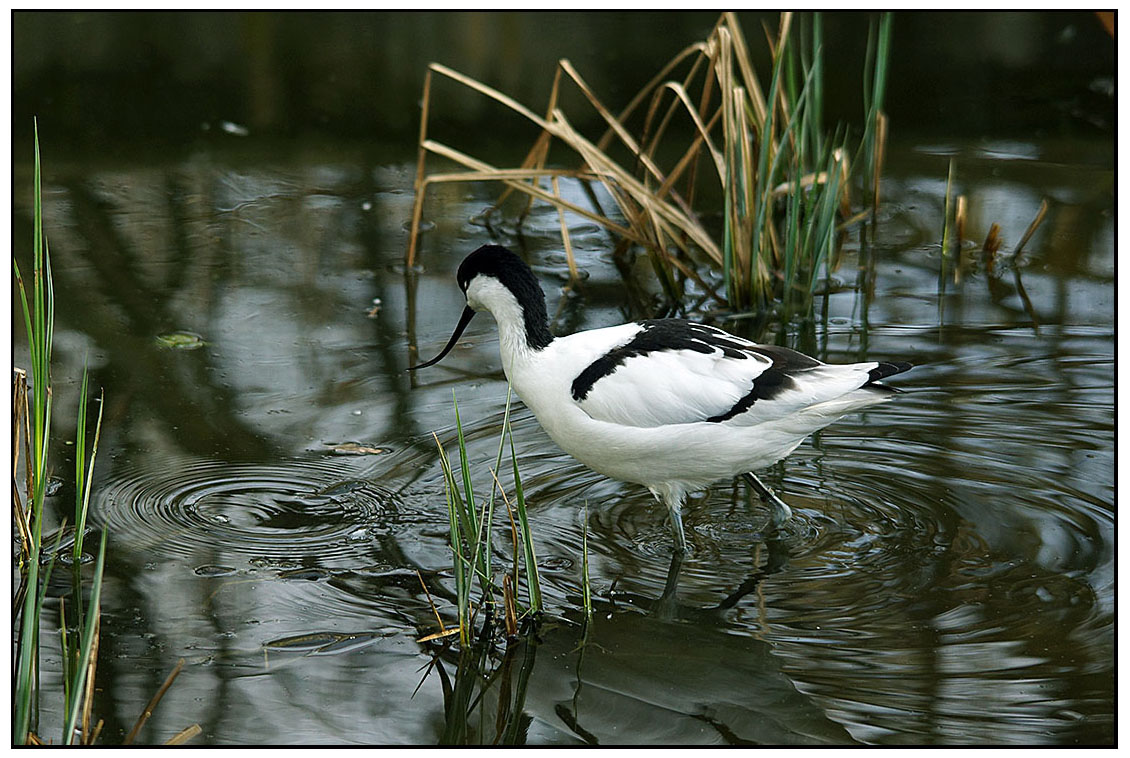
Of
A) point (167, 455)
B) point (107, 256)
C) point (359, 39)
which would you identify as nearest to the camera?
point (167, 455)

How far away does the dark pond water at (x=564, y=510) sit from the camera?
3.76 m

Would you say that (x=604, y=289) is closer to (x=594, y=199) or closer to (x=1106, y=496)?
(x=594, y=199)

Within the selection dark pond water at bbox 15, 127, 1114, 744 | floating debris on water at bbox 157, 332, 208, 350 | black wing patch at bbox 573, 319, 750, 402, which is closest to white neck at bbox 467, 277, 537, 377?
black wing patch at bbox 573, 319, 750, 402

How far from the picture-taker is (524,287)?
4.65 m

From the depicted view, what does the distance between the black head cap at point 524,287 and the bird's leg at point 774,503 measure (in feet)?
3.09

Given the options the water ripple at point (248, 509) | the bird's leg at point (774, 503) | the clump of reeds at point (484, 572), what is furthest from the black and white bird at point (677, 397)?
the water ripple at point (248, 509)

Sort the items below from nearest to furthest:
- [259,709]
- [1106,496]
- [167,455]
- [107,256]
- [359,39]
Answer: [259,709], [1106,496], [167,455], [107,256], [359,39]

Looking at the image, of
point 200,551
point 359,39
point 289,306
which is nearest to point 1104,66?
point 359,39

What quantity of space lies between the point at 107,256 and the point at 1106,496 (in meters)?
5.46

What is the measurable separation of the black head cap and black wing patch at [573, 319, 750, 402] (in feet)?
0.85

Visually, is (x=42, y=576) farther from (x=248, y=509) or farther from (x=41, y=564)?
(x=248, y=509)

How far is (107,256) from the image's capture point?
7355 mm

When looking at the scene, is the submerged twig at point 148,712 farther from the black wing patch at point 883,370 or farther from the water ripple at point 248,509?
the black wing patch at point 883,370

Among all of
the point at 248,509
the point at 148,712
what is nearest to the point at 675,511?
→ the point at 248,509
